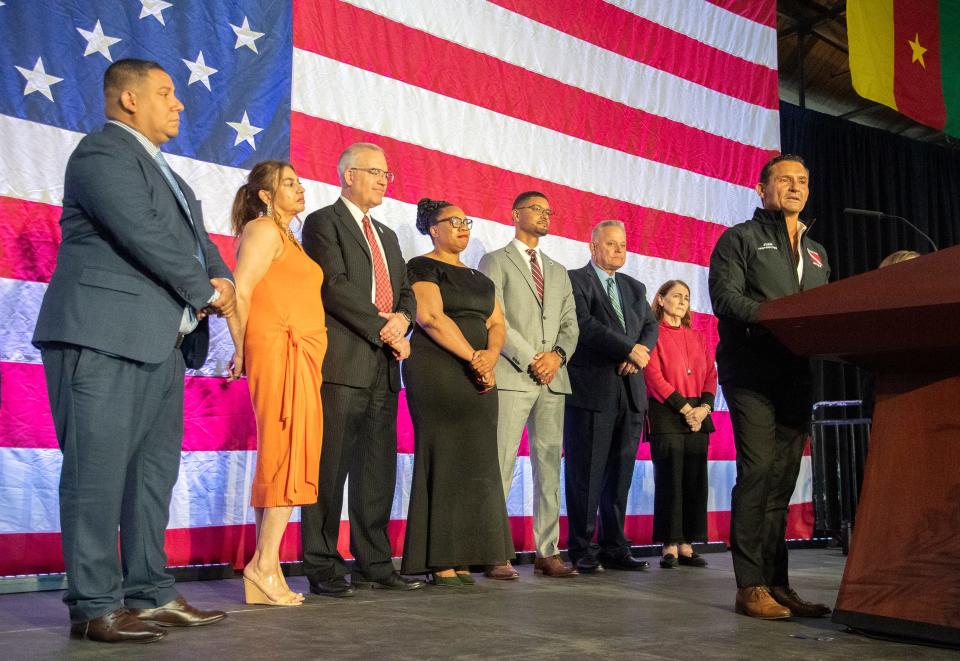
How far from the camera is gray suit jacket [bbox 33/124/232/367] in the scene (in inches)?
92.4

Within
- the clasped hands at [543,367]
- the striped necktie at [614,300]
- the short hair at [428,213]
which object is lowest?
the clasped hands at [543,367]

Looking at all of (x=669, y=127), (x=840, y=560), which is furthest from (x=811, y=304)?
(x=669, y=127)

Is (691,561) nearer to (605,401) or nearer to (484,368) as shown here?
(605,401)

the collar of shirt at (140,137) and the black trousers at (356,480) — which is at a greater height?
the collar of shirt at (140,137)

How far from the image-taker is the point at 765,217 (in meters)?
3.12

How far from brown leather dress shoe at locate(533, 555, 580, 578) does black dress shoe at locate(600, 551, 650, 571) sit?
1.26ft

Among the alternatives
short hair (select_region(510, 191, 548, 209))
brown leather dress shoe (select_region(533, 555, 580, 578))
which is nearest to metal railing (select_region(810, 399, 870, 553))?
brown leather dress shoe (select_region(533, 555, 580, 578))

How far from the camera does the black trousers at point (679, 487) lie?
4.76m

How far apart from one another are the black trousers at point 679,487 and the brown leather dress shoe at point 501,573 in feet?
3.63

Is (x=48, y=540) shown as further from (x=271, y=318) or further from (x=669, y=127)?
(x=669, y=127)

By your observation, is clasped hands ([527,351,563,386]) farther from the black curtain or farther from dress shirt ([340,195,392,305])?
the black curtain

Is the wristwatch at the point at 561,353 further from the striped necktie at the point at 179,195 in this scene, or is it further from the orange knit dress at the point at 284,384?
the striped necktie at the point at 179,195

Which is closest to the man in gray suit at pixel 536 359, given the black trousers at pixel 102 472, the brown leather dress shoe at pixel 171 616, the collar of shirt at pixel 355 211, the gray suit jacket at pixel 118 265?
the collar of shirt at pixel 355 211

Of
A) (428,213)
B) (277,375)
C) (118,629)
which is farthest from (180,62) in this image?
(118,629)
